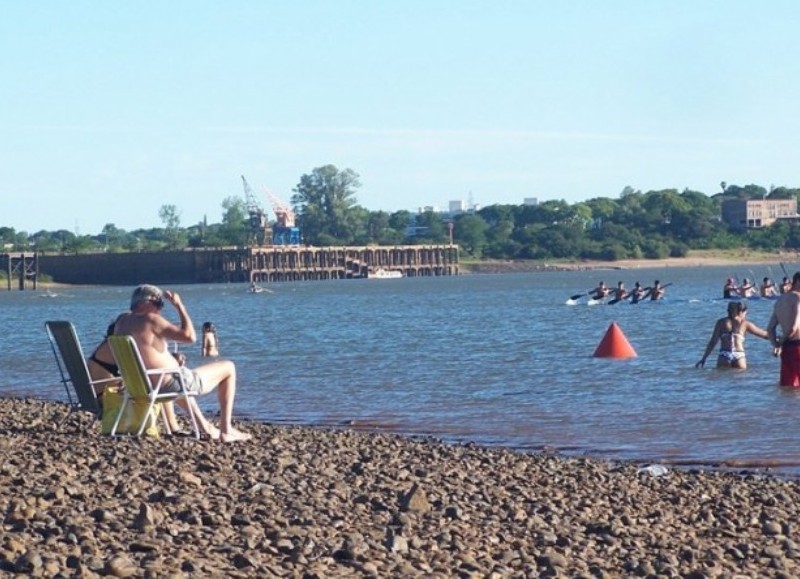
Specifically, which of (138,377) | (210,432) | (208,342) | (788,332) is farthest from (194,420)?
(208,342)

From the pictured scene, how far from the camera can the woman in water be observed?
21.8 meters

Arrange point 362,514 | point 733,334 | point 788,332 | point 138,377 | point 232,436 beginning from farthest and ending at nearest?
point 733,334
point 788,332
point 232,436
point 138,377
point 362,514

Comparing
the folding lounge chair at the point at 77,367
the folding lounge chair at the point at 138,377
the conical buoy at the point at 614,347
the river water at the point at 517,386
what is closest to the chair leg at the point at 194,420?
the folding lounge chair at the point at 138,377

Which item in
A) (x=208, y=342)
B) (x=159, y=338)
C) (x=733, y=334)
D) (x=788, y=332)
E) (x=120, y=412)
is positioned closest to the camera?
(x=159, y=338)

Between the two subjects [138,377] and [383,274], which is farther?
[383,274]

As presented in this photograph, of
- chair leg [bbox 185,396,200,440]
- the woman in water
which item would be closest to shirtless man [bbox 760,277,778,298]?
the woman in water

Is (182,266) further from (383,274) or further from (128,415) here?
(128,415)

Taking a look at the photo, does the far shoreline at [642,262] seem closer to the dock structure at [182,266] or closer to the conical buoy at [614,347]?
the dock structure at [182,266]

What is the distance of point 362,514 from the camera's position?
369 inches

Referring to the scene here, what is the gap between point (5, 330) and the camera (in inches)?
2085

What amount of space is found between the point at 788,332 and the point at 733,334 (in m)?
4.66

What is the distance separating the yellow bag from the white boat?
163 meters

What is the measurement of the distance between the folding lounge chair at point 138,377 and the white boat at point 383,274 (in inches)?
6417

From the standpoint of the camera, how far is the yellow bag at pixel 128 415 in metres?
13.2
